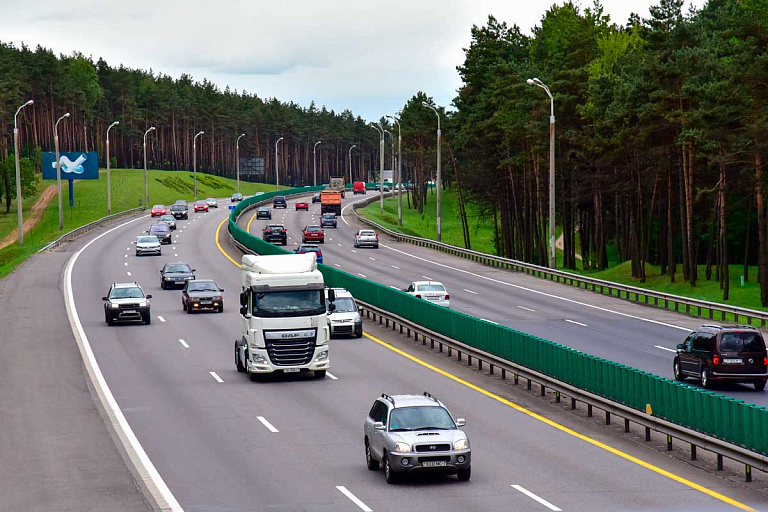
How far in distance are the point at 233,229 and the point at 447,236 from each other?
55.2 metres

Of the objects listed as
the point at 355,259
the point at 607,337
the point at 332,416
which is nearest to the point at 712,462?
the point at 332,416

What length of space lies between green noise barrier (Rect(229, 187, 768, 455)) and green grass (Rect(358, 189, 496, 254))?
238 ft

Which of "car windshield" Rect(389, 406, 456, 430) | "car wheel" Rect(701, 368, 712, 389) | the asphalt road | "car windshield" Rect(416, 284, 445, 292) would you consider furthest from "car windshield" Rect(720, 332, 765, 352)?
"car windshield" Rect(416, 284, 445, 292)

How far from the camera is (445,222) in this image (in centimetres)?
15925

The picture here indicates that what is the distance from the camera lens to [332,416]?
1036 inches

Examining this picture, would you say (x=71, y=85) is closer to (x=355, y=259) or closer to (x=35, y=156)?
(x=35, y=156)

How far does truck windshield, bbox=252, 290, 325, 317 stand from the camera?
3077 centimetres

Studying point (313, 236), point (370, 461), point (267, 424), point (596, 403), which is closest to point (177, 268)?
point (313, 236)

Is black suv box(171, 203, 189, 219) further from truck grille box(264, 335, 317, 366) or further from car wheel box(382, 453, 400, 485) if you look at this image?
car wheel box(382, 453, 400, 485)

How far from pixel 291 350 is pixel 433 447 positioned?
42.4 feet

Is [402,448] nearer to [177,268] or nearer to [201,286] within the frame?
[201,286]

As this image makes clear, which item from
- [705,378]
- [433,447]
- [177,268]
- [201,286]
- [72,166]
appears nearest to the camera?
[433,447]

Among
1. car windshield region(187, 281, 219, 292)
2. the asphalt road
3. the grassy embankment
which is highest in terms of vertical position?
car windshield region(187, 281, 219, 292)

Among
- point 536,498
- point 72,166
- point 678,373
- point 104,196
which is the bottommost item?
point 678,373
